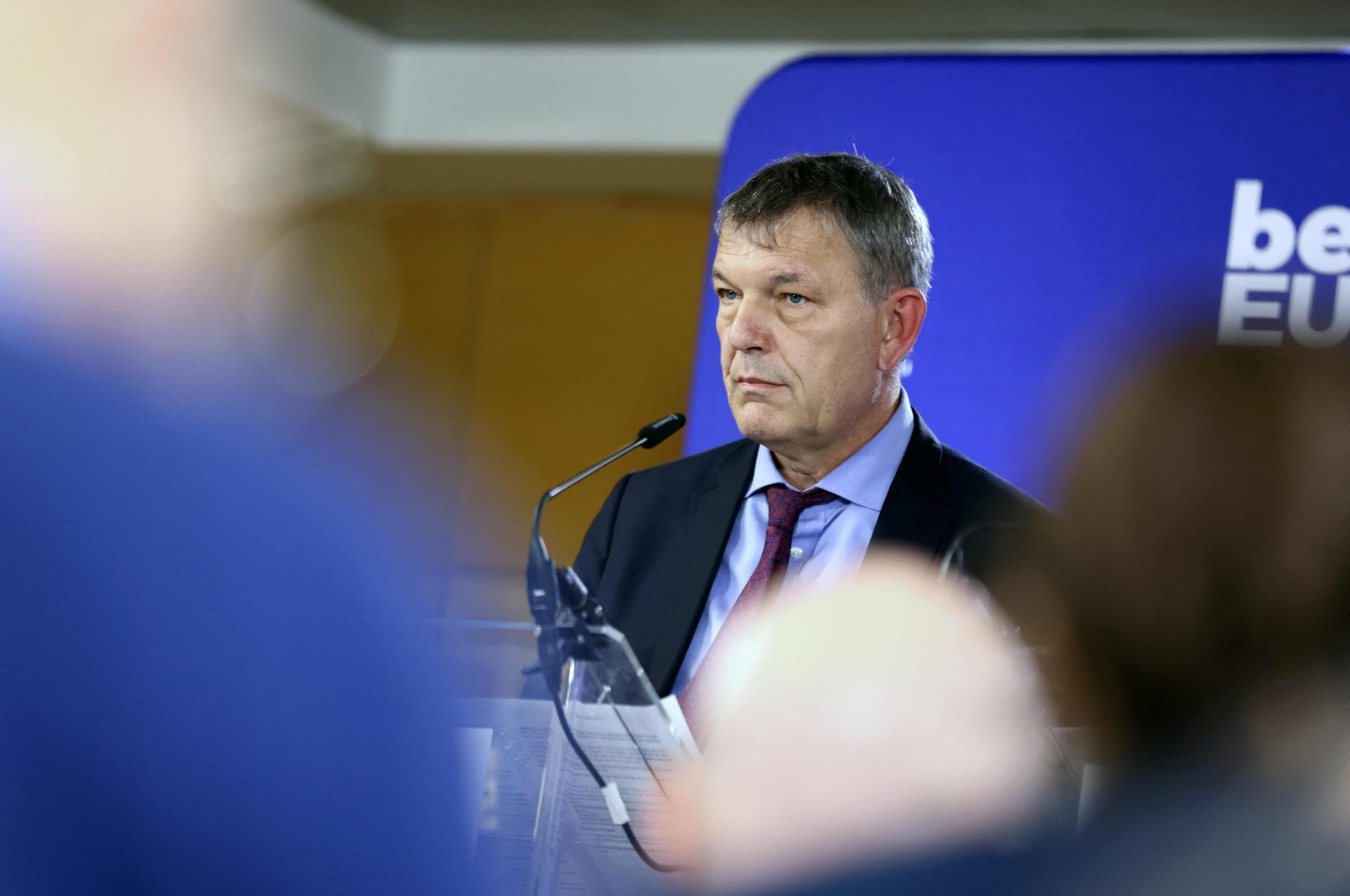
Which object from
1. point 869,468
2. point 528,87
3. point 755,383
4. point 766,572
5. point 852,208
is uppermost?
point 528,87

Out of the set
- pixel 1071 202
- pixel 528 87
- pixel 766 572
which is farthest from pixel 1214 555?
pixel 528 87

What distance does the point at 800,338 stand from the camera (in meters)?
2.06

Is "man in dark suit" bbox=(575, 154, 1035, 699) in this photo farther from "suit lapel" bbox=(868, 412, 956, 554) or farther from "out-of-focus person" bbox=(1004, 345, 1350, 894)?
"out-of-focus person" bbox=(1004, 345, 1350, 894)

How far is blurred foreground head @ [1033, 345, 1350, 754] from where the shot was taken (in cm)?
66

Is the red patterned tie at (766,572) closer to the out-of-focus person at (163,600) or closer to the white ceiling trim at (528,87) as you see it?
the out-of-focus person at (163,600)

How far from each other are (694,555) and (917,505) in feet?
1.03

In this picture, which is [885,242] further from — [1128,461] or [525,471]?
[525,471]

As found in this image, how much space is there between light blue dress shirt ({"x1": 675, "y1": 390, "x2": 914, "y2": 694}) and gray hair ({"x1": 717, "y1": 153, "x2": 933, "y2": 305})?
0.23 meters

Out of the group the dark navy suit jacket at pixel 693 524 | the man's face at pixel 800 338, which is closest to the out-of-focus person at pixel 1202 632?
the dark navy suit jacket at pixel 693 524

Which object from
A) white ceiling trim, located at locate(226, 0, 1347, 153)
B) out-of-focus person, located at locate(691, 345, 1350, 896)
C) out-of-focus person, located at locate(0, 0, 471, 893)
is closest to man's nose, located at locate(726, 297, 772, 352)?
out-of-focus person, located at locate(691, 345, 1350, 896)

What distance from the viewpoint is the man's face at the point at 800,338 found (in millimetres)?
2020

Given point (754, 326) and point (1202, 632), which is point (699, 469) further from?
point (1202, 632)

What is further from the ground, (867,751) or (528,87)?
(528,87)

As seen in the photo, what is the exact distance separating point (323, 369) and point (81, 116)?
14.8 feet
